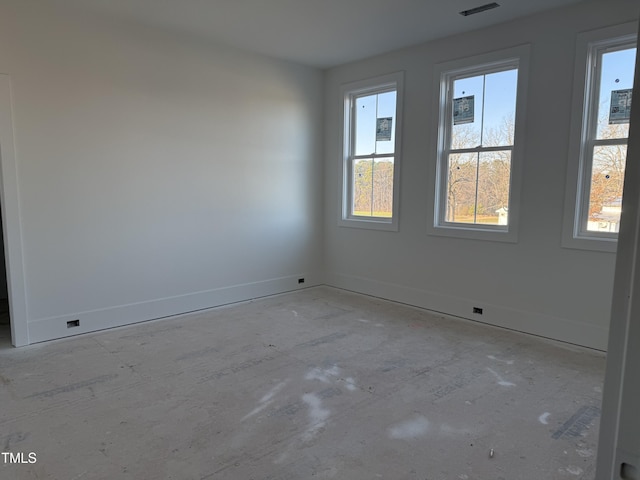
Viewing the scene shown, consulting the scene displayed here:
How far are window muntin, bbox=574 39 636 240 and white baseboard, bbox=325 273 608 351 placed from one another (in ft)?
2.73

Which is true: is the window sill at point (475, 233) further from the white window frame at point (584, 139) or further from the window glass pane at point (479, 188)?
the white window frame at point (584, 139)

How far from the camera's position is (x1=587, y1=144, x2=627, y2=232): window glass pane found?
11.7 ft

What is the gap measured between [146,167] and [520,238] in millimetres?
3751

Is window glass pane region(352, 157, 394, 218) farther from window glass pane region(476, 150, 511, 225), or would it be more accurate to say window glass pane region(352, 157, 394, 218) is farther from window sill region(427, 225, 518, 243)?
window glass pane region(476, 150, 511, 225)

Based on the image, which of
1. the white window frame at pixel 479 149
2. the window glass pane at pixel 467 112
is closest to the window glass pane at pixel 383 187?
the white window frame at pixel 479 149

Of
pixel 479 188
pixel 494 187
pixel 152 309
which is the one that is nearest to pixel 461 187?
pixel 479 188

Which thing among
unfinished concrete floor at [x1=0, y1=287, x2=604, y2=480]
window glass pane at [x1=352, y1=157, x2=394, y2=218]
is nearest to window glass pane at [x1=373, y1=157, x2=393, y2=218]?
window glass pane at [x1=352, y1=157, x2=394, y2=218]

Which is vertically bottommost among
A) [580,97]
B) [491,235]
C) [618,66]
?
[491,235]

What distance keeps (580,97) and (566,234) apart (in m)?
1.18

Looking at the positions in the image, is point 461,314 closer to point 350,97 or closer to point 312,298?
point 312,298

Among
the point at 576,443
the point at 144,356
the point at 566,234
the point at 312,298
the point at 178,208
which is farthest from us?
the point at 312,298

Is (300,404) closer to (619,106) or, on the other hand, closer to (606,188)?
(606,188)

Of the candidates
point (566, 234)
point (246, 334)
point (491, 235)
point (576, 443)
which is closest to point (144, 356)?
point (246, 334)

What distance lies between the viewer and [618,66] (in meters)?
3.52
